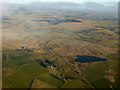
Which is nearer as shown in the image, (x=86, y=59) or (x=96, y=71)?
(x=96, y=71)

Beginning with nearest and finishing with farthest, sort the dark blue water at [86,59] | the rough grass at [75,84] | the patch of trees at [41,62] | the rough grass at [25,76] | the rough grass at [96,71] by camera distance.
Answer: the rough grass at [75,84]
the rough grass at [25,76]
the rough grass at [96,71]
the patch of trees at [41,62]
the dark blue water at [86,59]

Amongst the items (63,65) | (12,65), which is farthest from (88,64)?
(12,65)

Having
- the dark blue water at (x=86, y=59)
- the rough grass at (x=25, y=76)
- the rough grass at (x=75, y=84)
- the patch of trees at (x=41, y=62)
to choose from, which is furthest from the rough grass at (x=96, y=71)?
the patch of trees at (x=41, y=62)

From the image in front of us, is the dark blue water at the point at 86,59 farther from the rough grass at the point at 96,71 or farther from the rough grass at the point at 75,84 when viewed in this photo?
the rough grass at the point at 75,84

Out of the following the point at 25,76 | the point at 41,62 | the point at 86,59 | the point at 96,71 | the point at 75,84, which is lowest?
the point at 75,84

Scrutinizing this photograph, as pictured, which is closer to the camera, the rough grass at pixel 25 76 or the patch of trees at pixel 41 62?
the rough grass at pixel 25 76

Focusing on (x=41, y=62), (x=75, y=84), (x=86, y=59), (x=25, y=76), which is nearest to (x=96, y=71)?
(x=86, y=59)

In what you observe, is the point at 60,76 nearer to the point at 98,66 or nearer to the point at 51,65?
the point at 51,65

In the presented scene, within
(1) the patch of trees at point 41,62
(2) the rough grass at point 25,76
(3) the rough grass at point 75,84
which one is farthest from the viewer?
(1) the patch of trees at point 41,62

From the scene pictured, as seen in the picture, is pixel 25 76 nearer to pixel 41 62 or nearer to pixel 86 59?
pixel 41 62

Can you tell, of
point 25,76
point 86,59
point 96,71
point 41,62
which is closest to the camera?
point 25,76

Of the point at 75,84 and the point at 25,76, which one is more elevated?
the point at 25,76

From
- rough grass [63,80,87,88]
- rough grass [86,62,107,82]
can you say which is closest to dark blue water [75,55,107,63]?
rough grass [86,62,107,82]
